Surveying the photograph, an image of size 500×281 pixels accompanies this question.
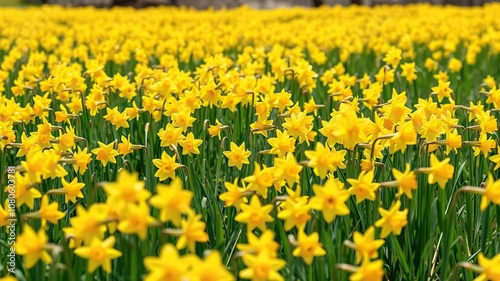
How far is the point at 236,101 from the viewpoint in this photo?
9.46ft

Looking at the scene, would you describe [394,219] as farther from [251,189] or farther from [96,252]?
[96,252]

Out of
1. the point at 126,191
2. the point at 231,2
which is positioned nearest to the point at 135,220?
the point at 126,191

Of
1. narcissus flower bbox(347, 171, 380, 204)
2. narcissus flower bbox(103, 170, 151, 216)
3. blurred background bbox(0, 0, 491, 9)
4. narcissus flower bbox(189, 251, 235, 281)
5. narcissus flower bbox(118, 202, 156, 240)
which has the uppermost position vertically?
narcissus flower bbox(103, 170, 151, 216)

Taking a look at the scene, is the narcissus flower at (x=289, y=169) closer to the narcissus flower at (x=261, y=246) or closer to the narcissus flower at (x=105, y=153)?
the narcissus flower at (x=261, y=246)

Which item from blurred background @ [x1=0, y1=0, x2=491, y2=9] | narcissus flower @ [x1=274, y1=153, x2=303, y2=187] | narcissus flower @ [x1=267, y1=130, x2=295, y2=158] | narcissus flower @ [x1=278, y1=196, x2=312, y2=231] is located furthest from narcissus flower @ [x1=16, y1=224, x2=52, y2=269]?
blurred background @ [x1=0, y1=0, x2=491, y2=9]

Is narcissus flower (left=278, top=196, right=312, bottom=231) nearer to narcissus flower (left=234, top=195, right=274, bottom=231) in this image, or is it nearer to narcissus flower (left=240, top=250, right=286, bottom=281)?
narcissus flower (left=234, top=195, right=274, bottom=231)


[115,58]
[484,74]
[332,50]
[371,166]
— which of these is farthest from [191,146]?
[332,50]

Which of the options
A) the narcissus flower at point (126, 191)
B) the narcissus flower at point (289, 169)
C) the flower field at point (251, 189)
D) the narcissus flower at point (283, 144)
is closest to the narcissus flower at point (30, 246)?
the flower field at point (251, 189)

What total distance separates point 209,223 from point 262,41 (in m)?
5.00

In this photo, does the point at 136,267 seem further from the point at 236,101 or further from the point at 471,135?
the point at 471,135

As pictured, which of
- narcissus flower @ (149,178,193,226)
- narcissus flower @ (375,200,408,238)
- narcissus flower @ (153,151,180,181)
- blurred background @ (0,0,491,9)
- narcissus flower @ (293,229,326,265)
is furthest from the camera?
blurred background @ (0,0,491,9)

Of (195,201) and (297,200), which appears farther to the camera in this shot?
(195,201)

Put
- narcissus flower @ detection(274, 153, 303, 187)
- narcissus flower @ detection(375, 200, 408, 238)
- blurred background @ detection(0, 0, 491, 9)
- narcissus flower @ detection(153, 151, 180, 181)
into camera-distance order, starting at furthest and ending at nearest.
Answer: blurred background @ detection(0, 0, 491, 9) → narcissus flower @ detection(153, 151, 180, 181) → narcissus flower @ detection(274, 153, 303, 187) → narcissus flower @ detection(375, 200, 408, 238)

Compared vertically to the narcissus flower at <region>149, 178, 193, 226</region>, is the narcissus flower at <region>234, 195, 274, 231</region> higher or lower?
lower
